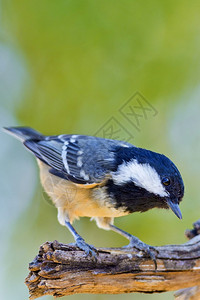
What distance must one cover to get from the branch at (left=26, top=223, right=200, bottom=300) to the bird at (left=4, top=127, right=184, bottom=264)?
0.08 m

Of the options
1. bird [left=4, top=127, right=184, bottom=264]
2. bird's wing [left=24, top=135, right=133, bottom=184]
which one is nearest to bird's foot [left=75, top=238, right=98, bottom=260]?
bird [left=4, top=127, right=184, bottom=264]

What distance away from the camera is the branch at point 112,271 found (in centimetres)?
171

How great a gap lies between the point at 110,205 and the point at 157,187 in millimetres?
337

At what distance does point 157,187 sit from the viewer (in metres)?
2.05

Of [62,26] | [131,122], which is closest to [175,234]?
[131,122]

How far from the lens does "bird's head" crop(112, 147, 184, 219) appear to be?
6.56ft

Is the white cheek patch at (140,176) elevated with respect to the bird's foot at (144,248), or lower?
elevated

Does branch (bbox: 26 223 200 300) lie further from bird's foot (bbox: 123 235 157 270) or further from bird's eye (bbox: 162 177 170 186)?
bird's eye (bbox: 162 177 170 186)

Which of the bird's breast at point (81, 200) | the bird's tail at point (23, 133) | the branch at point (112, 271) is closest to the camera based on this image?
the branch at point (112, 271)

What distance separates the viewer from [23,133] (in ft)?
9.32

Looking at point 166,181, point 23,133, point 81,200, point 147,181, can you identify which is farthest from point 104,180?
point 23,133

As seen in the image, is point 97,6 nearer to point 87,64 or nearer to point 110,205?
point 87,64

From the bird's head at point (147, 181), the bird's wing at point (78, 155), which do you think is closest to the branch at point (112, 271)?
the bird's head at point (147, 181)

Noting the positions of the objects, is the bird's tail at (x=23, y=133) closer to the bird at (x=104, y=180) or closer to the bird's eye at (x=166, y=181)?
the bird at (x=104, y=180)
